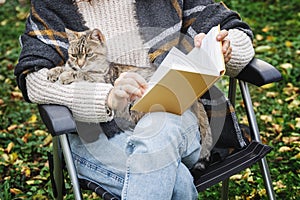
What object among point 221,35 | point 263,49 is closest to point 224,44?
point 221,35

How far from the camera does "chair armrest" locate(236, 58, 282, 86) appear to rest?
2436mm

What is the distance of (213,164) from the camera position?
2.42m

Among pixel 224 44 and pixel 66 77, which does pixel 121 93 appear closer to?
pixel 66 77

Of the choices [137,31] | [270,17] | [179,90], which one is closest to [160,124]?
[179,90]

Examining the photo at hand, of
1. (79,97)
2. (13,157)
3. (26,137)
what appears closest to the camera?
(79,97)

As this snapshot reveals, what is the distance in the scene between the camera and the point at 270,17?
19.1ft

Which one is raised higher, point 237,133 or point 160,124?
point 160,124

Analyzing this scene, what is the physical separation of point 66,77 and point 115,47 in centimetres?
33

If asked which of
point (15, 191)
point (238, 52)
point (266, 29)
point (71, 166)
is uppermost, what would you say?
point (238, 52)

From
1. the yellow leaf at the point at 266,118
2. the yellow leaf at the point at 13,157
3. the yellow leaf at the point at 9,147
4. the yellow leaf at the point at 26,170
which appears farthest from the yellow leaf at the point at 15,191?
the yellow leaf at the point at 266,118

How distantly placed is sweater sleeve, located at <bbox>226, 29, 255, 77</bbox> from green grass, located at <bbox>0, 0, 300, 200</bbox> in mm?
987

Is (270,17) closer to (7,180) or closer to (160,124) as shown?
(7,180)

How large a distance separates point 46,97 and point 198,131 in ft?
2.04

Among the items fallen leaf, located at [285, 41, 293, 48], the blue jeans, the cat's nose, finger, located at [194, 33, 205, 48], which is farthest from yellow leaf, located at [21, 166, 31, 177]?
fallen leaf, located at [285, 41, 293, 48]
